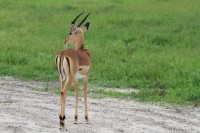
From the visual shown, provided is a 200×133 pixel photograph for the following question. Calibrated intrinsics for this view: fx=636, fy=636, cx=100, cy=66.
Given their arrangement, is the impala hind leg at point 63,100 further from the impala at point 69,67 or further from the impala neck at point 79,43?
the impala neck at point 79,43

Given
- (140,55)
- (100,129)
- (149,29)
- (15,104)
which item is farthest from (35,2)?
→ (100,129)

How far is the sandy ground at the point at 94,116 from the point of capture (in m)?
10.5

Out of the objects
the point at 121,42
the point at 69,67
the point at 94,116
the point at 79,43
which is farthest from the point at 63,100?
the point at 121,42

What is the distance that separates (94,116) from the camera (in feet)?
38.0

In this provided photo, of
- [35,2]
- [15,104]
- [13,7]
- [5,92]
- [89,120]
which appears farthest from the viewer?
[35,2]

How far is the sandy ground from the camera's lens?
1047 cm

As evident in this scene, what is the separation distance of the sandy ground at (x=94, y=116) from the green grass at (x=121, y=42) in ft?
4.41

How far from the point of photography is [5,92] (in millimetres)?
14203

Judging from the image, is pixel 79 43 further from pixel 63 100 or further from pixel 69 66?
pixel 63 100

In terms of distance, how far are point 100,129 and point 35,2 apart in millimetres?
23355

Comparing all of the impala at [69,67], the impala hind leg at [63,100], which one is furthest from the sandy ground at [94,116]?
the impala at [69,67]

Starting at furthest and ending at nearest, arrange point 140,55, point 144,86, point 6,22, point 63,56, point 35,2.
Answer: point 35,2 → point 6,22 → point 140,55 → point 144,86 → point 63,56

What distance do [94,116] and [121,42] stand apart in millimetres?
10198

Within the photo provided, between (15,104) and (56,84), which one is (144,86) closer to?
(56,84)
